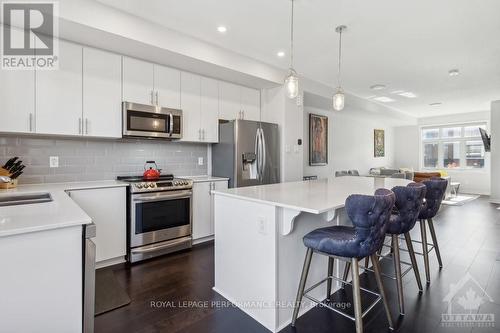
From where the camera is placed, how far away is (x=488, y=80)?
4.92m

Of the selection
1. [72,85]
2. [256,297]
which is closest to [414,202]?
[256,297]

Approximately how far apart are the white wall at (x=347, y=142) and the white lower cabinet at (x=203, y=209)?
10.7 ft

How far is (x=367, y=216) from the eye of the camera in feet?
5.00

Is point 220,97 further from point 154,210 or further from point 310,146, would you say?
point 310,146

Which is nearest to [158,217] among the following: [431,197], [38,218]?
[38,218]

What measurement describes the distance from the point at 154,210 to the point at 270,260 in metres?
1.79

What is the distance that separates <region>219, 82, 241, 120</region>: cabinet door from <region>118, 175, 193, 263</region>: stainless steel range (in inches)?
50.4

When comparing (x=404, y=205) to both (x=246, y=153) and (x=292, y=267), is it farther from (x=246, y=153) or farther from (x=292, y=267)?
(x=246, y=153)

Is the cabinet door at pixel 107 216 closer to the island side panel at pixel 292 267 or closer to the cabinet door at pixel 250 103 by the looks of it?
the island side panel at pixel 292 267

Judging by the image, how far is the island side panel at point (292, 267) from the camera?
1852 millimetres

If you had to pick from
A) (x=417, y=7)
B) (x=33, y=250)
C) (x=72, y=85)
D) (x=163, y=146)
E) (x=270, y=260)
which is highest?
(x=417, y=7)

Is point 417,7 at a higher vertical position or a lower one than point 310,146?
higher

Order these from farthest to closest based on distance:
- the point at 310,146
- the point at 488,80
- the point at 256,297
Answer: the point at 310,146
the point at 488,80
the point at 256,297

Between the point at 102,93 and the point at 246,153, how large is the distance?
1918mm
